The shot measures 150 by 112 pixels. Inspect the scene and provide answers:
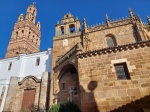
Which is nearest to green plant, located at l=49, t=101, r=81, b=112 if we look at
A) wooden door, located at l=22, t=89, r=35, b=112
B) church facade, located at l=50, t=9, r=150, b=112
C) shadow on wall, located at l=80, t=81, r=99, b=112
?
church facade, located at l=50, t=9, r=150, b=112

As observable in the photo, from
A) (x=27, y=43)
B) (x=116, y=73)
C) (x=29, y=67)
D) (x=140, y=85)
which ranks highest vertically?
(x=27, y=43)

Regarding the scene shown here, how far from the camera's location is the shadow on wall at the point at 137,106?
837 cm

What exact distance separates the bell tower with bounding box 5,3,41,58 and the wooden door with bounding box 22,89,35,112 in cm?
1401

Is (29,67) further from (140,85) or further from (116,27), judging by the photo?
(140,85)

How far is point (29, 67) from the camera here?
21391 mm

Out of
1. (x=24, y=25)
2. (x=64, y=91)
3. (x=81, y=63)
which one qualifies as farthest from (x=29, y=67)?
(x=24, y=25)

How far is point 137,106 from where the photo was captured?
855 cm

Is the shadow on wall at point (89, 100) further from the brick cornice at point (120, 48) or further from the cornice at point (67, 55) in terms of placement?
the cornice at point (67, 55)

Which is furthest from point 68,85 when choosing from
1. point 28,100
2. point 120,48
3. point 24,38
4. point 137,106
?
point 24,38

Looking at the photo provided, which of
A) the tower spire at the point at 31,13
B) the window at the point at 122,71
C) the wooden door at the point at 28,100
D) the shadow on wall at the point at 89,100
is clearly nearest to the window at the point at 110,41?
the window at the point at 122,71

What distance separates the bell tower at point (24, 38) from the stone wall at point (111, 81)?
24096 millimetres

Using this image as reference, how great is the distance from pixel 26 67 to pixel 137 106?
56.2 ft

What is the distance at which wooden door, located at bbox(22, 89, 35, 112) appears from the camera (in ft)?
58.6

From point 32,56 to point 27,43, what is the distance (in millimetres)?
13208
